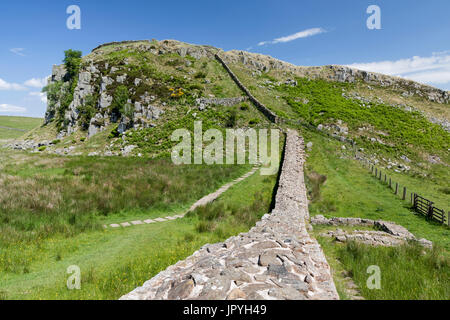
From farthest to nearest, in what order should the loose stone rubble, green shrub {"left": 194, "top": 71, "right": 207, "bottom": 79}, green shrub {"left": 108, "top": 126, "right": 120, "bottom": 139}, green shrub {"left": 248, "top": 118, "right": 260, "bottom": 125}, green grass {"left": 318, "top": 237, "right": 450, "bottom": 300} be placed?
green shrub {"left": 194, "top": 71, "right": 207, "bottom": 79}
green shrub {"left": 108, "top": 126, "right": 120, "bottom": 139}
green shrub {"left": 248, "top": 118, "right": 260, "bottom": 125}
the loose stone rubble
green grass {"left": 318, "top": 237, "right": 450, "bottom": 300}

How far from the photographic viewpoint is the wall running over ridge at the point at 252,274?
12.5ft

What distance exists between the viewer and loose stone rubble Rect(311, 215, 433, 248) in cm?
815

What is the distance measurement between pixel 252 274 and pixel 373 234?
7.25 meters

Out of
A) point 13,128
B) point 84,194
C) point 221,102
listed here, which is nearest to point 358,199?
point 84,194

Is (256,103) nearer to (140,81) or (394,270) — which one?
(140,81)

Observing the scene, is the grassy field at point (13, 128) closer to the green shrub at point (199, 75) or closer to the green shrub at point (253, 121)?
the green shrub at point (199, 75)

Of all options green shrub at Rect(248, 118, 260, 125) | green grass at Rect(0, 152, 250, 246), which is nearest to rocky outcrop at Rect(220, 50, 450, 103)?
green shrub at Rect(248, 118, 260, 125)

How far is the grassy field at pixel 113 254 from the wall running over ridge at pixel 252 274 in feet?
4.57

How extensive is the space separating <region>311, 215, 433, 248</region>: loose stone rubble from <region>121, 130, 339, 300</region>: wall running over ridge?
10.4 feet

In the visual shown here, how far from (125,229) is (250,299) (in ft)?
26.0

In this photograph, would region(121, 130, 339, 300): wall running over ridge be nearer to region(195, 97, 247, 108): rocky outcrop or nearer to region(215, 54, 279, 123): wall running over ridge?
region(215, 54, 279, 123): wall running over ridge

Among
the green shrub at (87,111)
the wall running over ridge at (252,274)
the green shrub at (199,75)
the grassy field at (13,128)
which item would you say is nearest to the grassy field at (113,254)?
the wall running over ridge at (252,274)

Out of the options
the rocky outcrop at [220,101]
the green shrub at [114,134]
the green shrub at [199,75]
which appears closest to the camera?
the green shrub at [114,134]

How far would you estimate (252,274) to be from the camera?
14.2ft
